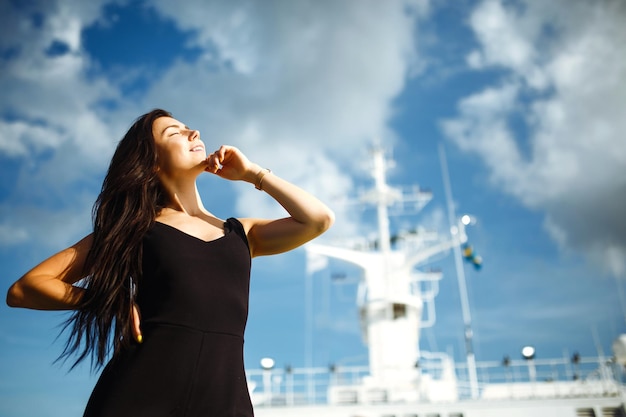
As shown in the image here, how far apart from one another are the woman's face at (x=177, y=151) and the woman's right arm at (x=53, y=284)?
1.38ft

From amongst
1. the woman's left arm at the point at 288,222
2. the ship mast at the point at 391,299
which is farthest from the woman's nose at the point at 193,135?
the ship mast at the point at 391,299

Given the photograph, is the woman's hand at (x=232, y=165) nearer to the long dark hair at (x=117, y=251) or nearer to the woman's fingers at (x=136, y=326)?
the long dark hair at (x=117, y=251)

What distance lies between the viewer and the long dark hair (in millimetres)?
1620

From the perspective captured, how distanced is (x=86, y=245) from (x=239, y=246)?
1.71 ft

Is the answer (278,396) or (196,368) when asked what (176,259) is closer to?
(196,368)

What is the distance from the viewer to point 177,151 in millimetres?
1848

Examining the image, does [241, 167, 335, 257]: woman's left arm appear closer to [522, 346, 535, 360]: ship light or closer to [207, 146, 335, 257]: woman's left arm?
[207, 146, 335, 257]: woman's left arm

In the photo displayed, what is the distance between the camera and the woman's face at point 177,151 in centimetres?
185

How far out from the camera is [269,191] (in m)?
1.89

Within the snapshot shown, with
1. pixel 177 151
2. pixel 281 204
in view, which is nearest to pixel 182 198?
pixel 177 151

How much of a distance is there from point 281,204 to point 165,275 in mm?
509

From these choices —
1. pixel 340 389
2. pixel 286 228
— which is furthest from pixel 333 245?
pixel 286 228

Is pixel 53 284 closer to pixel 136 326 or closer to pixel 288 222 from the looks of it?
pixel 136 326

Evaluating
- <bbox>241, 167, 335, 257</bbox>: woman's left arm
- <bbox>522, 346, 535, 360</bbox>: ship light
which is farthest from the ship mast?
<bbox>241, 167, 335, 257</bbox>: woman's left arm
